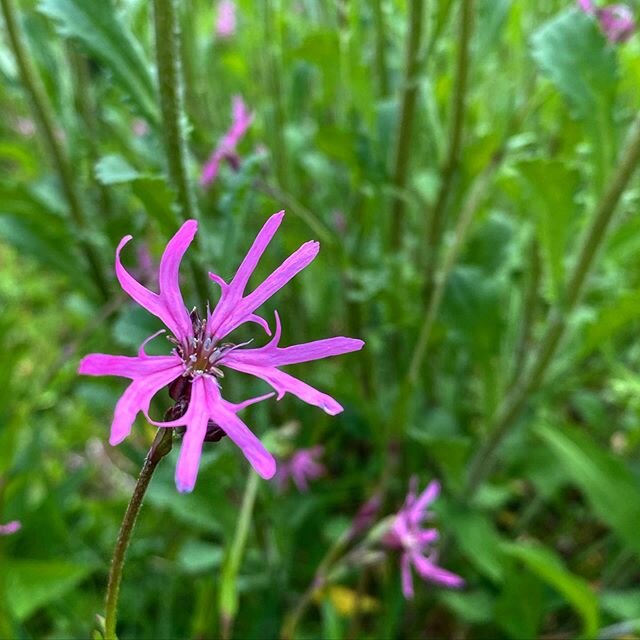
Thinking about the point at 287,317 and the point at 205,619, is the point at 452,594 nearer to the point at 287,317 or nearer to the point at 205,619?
the point at 205,619

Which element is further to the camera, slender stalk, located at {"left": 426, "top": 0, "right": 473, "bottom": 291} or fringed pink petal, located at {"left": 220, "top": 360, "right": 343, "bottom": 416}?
slender stalk, located at {"left": 426, "top": 0, "right": 473, "bottom": 291}

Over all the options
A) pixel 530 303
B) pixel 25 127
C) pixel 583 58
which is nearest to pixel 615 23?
pixel 583 58

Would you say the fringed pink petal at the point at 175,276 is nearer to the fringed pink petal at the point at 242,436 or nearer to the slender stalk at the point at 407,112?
the fringed pink petal at the point at 242,436

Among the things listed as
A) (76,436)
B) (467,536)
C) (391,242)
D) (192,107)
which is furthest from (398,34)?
(76,436)

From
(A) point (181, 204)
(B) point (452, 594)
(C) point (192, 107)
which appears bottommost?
(B) point (452, 594)

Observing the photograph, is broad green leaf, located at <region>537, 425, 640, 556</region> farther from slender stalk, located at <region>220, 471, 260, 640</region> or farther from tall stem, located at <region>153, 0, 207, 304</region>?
tall stem, located at <region>153, 0, 207, 304</region>

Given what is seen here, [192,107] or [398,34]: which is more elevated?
[398,34]

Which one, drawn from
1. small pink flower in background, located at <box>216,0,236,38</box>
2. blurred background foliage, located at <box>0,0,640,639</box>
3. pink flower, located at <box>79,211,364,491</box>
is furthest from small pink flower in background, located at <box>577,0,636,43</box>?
small pink flower in background, located at <box>216,0,236,38</box>
